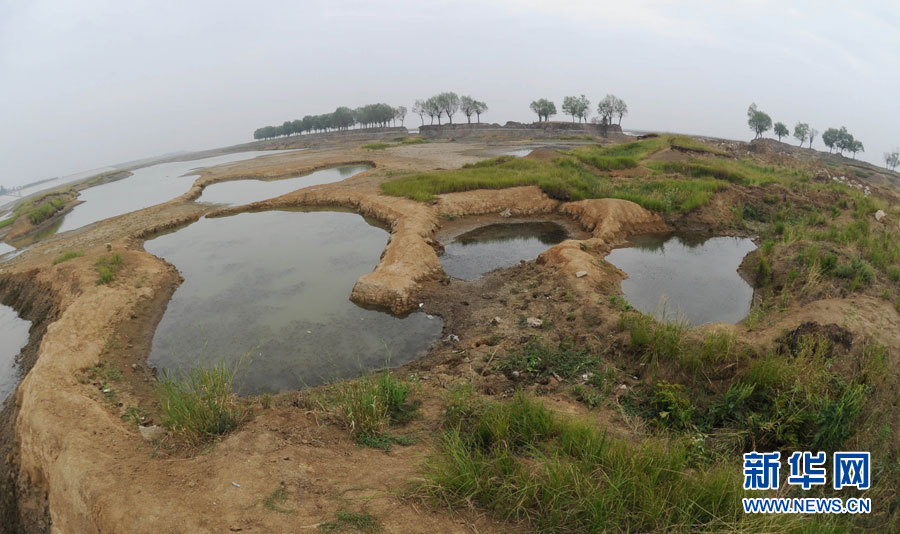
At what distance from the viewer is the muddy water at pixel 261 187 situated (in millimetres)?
23406

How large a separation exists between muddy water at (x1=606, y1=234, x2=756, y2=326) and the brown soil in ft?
2.54

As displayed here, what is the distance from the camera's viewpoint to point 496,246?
45.6 feet

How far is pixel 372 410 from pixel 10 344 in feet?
36.9

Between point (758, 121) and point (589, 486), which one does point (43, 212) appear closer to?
point (589, 486)

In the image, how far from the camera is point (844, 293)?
7.63 m

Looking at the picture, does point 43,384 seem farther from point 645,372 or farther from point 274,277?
point 645,372

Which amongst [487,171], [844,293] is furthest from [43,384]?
[487,171]

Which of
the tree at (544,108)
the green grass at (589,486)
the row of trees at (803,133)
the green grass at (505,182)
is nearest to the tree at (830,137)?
the row of trees at (803,133)

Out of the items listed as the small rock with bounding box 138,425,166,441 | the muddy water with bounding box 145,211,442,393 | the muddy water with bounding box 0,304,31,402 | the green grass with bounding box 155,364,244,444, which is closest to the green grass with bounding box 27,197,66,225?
the muddy water with bounding box 145,211,442,393

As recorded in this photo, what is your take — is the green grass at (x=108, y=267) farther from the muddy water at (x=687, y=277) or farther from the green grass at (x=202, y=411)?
the muddy water at (x=687, y=277)

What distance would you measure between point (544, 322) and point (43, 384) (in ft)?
28.1

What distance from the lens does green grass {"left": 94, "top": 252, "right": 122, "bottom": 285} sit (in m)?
10.8

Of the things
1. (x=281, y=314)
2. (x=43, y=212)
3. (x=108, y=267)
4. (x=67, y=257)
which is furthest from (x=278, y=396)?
(x=43, y=212)

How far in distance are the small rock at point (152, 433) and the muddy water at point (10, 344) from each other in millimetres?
5128
